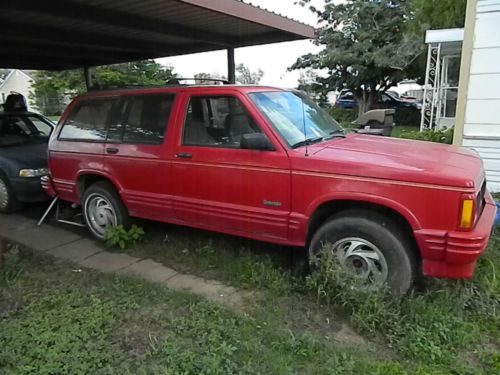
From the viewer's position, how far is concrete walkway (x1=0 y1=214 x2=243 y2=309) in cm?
371

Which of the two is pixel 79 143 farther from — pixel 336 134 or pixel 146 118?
pixel 336 134

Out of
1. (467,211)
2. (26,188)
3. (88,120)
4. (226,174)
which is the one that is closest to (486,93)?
(467,211)

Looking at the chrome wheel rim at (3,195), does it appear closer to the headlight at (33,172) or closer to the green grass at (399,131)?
the headlight at (33,172)

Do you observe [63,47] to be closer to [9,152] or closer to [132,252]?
[9,152]

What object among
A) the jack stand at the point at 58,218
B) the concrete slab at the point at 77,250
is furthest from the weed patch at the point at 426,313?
the jack stand at the point at 58,218

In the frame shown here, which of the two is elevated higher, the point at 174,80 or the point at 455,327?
the point at 174,80

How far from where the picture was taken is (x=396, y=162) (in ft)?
10.5

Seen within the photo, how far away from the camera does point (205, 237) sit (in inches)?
192

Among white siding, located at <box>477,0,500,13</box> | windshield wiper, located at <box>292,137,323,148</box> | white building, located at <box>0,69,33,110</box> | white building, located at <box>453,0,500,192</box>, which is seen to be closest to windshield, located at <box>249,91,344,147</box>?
windshield wiper, located at <box>292,137,323,148</box>

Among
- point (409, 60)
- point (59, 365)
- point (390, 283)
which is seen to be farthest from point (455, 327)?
point (409, 60)

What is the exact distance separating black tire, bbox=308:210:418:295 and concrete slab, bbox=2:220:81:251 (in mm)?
3415

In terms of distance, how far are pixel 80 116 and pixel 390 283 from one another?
417 cm

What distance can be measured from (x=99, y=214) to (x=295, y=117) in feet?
9.18

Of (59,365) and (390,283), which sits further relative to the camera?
(390,283)
